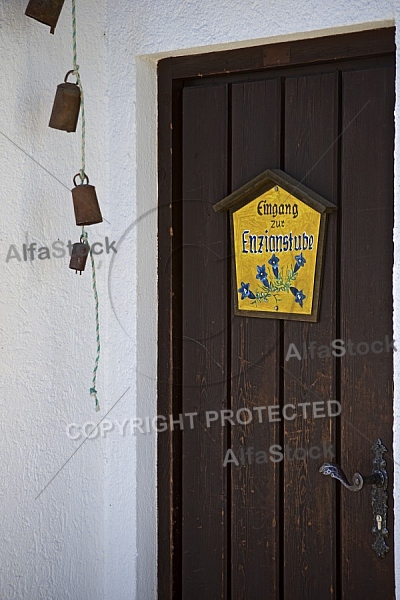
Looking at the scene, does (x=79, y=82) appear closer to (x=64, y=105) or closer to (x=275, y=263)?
(x=64, y=105)

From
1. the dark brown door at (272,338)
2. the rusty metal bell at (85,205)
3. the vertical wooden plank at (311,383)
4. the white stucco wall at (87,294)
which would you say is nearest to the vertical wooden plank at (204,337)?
the dark brown door at (272,338)

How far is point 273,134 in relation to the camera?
2271 millimetres

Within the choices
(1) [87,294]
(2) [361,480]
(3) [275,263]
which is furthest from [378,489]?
(1) [87,294]

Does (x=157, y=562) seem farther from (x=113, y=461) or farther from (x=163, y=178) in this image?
(x=163, y=178)

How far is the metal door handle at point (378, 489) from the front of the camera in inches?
83.1

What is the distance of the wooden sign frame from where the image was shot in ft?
7.16

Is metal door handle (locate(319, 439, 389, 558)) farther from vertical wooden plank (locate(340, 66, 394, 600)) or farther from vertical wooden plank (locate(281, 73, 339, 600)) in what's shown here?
vertical wooden plank (locate(281, 73, 339, 600))

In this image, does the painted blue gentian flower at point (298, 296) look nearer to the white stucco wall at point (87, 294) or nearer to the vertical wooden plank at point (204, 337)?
the vertical wooden plank at point (204, 337)

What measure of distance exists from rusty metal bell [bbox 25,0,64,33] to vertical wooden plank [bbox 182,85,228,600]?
452 millimetres

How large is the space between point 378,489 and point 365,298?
0.48 m

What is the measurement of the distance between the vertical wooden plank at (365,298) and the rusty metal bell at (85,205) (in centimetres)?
66

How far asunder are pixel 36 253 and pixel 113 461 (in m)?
0.67

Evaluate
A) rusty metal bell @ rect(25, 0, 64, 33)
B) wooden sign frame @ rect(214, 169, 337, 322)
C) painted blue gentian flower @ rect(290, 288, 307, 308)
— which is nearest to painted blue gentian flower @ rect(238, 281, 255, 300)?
wooden sign frame @ rect(214, 169, 337, 322)

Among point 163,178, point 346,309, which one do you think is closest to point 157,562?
point 346,309
